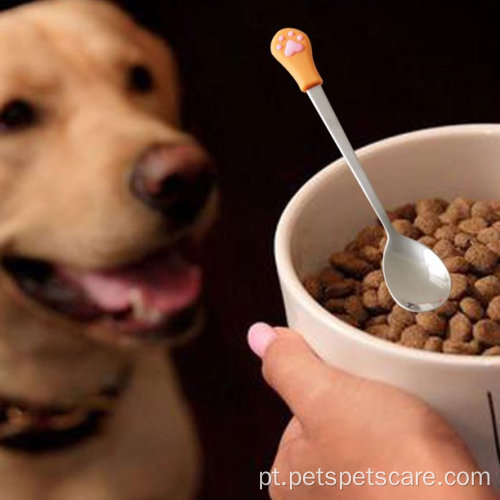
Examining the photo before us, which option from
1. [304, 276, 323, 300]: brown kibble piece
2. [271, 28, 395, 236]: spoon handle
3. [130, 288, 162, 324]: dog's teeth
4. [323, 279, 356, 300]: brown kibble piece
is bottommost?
[323, 279, 356, 300]: brown kibble piece

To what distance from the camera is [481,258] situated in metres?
0.43

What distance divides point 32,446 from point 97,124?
17 centimetres

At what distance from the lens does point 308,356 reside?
406 millimetres

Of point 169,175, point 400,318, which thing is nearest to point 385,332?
point 400,318

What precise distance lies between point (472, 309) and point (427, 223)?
0.19ft

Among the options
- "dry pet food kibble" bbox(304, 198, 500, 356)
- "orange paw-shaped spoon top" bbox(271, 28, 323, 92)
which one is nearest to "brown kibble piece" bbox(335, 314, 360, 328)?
"dry pet food kibble" bbox(304, 198, 500, 356)

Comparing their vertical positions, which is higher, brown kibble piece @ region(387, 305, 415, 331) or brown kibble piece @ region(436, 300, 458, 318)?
brown kibble piece @ region(387, 305, 415, 331)

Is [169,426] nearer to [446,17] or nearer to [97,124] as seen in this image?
[97,124]

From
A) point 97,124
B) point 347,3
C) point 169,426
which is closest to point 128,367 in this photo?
point 169,426

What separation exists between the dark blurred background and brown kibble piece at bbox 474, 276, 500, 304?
0.17 meters

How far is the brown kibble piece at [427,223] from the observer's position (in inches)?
17.8

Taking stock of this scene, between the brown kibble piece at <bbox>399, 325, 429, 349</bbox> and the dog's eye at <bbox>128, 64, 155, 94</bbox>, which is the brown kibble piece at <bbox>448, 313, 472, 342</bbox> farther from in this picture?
the dog's eye at <bbox>128, 64, 155, 94</bbox>

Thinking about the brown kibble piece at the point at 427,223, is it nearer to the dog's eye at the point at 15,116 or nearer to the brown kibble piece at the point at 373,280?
the brown kibble piece at the point at 373,280

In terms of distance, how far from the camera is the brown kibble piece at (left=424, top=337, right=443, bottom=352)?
40cm
